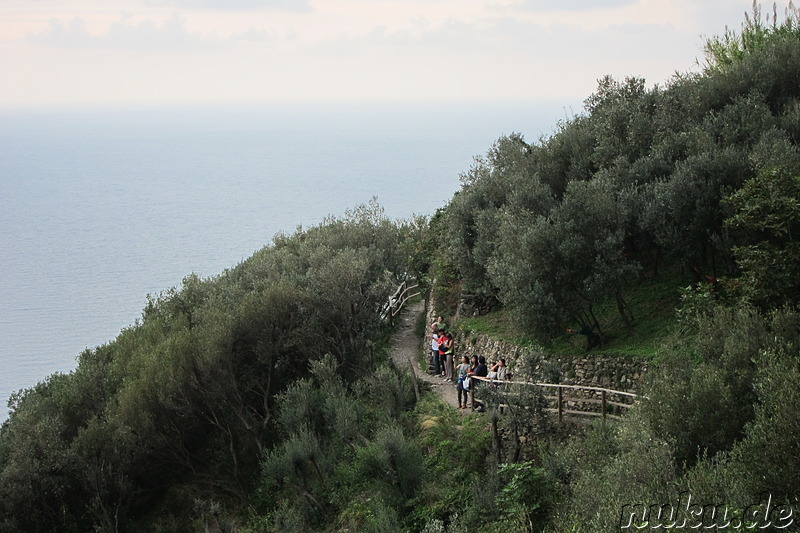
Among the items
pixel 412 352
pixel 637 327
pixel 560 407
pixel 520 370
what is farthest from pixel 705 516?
pixel 412 352

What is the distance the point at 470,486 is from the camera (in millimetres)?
22922

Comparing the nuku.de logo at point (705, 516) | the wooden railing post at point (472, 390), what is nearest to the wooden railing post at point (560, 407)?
the wooden railing post at point (472, 390)

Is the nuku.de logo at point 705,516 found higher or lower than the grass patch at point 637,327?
lower

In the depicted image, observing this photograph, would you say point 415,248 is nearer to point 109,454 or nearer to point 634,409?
point 109,454

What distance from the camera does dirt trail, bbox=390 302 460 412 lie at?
98.1 ft

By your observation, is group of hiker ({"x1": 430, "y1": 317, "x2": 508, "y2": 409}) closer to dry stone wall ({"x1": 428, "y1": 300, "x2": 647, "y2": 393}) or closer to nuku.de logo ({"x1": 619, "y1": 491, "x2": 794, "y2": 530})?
dry stone wall ({"x1": 428, "y1": 300, "x2": 647, "y2": 393})

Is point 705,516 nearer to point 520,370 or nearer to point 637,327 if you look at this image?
point 520,370

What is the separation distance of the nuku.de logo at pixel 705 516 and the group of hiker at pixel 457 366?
432 inches

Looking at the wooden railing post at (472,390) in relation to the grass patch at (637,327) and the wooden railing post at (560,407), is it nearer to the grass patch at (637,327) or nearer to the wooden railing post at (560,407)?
the grass patch at (637,327)

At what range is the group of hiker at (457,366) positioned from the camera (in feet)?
87.1

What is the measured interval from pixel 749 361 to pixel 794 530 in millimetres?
6016

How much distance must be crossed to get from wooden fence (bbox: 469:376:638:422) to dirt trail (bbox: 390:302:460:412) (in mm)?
4804

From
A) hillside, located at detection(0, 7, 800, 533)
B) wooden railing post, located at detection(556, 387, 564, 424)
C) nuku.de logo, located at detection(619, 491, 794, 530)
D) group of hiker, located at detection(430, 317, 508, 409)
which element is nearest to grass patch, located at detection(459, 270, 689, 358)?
hillside, located at detection(0, 7, 800, 533)

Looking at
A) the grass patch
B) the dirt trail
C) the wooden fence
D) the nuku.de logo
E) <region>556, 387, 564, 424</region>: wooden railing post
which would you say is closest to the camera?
the nuku.de logo
